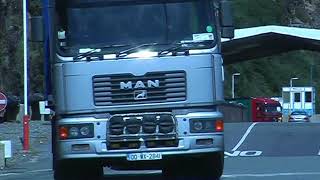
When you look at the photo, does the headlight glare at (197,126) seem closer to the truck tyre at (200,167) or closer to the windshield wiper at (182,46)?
the truck tyre at (200,167)

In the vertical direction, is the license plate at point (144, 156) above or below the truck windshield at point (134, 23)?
below

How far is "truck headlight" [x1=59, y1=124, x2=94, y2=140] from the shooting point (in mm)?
12781

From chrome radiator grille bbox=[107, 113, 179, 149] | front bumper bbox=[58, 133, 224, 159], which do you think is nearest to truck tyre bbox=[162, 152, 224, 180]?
front bumper bbox=[58, 133, 224, 159]

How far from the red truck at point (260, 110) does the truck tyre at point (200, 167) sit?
50.0m

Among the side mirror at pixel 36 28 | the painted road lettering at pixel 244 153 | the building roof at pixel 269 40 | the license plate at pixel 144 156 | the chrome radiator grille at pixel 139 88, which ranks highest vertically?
the building roof at pixel 269 40

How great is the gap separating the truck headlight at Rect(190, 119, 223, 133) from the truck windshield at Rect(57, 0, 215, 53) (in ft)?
4.36

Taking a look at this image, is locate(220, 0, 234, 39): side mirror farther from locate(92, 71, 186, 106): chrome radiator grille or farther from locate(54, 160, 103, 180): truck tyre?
locate(54, 160, 103, 180): truck tyre

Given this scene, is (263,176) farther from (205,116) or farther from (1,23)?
(1,23)

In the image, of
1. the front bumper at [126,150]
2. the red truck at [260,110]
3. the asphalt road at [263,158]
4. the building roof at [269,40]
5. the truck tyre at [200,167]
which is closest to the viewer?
the front bumper at [126,150]

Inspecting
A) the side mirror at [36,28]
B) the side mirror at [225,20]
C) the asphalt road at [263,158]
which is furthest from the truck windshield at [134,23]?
the asphalt road at [263,158]

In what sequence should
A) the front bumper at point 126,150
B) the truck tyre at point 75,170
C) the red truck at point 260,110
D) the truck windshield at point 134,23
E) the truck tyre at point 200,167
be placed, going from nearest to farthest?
the front bumper at point 126,150 < the truck windshield at point 134,23 < the truck tyre at point 75,170 < the truck tyre at point 200,167 < the red truck at point 260,110

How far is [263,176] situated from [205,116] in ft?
14.3

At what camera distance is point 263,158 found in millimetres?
23328

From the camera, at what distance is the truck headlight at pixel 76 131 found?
12.8 metres
